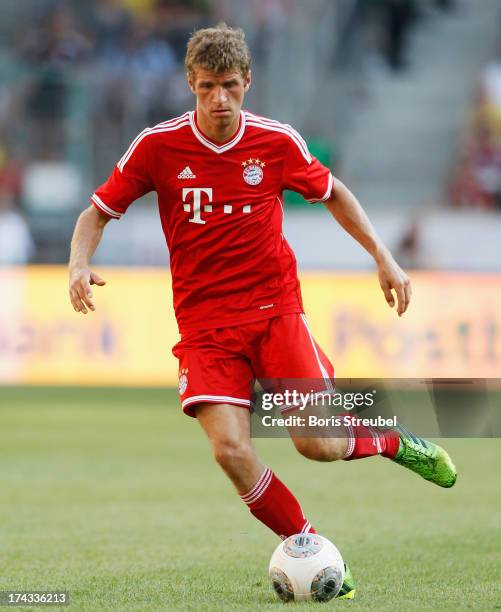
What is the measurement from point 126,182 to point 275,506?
58.3 inches

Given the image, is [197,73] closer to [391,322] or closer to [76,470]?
[76,470]

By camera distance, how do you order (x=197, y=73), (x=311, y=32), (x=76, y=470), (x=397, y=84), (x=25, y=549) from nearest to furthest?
1. (x=197, y=73)
2. (x=25, y=549)
3. (x=76, y=470)
4. (x=311, y=32)
5. (x=397, y=84)

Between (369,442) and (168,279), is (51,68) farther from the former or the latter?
(369,442)

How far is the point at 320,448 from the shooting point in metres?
5.58

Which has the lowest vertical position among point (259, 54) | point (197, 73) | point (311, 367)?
point (311, 367)

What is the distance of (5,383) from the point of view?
49.0ft

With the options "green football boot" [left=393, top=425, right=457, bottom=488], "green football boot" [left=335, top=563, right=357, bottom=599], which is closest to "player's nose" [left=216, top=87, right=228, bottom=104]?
"green football boot" [left=393, top=425, right=457, bottom=488]

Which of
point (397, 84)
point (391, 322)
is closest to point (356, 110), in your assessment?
point (397, 84)

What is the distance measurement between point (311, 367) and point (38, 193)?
1247 centimetres

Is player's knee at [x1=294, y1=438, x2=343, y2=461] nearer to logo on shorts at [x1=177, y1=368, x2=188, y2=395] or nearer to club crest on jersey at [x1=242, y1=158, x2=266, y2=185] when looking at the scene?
logo on shorts at [x1=177, y1=368, x2=188, y2=395]

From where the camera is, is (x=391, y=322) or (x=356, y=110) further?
(x=356, y=110)

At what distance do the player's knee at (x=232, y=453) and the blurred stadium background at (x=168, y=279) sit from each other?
20.8 inches

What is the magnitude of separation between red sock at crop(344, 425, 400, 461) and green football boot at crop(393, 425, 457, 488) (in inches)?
1.7

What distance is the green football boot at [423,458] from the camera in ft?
19.6
